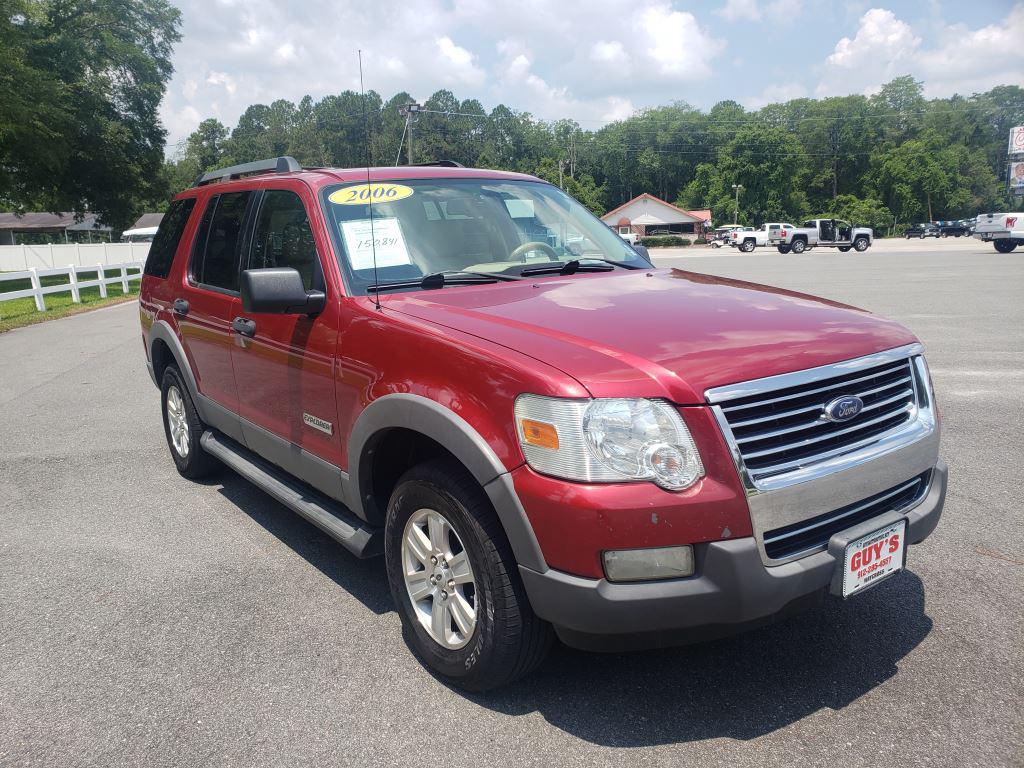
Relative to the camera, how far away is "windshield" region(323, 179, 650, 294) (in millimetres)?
3617

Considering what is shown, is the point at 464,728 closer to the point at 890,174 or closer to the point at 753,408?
the point at 753,408

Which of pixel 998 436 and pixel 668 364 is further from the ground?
pixel 668 364

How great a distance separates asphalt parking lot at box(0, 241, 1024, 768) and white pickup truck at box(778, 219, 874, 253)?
48319 millimetres

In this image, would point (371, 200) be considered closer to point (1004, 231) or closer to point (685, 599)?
point (685, 599)

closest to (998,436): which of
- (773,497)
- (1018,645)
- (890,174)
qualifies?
(1018,645)

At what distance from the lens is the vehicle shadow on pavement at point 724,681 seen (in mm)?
2709

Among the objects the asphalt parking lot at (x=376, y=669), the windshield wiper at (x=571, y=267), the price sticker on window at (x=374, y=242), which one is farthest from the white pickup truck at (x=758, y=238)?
the price sticker on window at (x=374, y=242)

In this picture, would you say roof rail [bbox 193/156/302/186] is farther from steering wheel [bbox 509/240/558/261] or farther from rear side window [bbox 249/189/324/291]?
steering wheel [bbox 509/240/558/261]

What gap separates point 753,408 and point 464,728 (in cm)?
144

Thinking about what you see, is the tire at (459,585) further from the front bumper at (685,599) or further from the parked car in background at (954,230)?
the parked car in background at (954,230)

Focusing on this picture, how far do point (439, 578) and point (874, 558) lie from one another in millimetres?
1502

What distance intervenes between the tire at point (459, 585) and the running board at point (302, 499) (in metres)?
0.19

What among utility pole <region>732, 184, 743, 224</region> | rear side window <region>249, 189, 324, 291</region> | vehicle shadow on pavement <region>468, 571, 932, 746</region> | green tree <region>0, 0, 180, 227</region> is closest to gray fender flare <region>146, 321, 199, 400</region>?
rear side window <region>249, 189, 324, 291</region>

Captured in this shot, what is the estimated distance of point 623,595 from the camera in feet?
7.75
